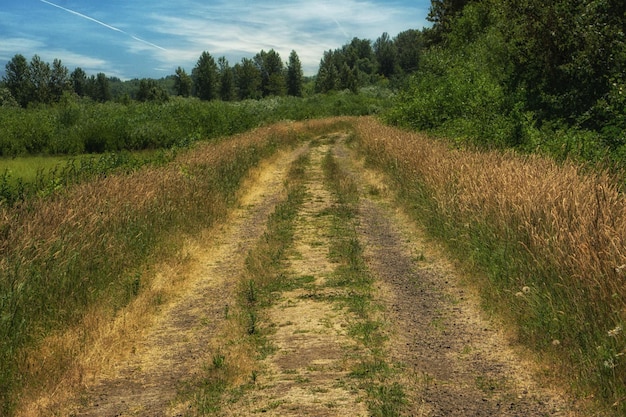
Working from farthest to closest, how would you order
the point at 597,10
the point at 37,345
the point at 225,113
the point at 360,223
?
the point at 225,113, the point at 597,10, the point at 360,223, the point at 37,345

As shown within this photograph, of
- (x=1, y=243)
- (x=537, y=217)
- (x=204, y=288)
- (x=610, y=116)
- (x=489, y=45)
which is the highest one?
(x=489, y=45)

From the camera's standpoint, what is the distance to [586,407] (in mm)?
4180

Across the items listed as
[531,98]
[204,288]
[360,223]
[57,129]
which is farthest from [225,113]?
[204,288]

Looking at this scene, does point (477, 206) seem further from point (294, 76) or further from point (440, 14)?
point (294, 76)

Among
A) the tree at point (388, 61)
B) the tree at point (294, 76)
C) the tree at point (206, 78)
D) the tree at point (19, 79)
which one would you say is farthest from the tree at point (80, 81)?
the tree at point (388, 61)

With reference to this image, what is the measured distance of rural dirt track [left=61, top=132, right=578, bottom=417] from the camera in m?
4.47

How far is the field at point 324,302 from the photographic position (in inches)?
181

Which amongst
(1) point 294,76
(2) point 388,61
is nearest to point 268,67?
(1) point 294,76

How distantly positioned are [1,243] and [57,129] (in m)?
27.5

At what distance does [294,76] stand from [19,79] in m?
59.6

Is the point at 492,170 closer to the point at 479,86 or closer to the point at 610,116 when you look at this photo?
the point at 610,116

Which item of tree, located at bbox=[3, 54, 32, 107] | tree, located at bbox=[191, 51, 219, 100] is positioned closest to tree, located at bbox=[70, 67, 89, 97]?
tree, located at bbox=[3, 54, 32, 107]

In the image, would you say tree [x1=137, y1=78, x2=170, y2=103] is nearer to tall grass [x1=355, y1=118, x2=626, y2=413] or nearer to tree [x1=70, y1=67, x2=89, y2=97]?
tree [x1=70, y1=67, x2=89, y2=97]

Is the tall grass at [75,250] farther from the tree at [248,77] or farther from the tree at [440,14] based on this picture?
the tree at [248,77]
